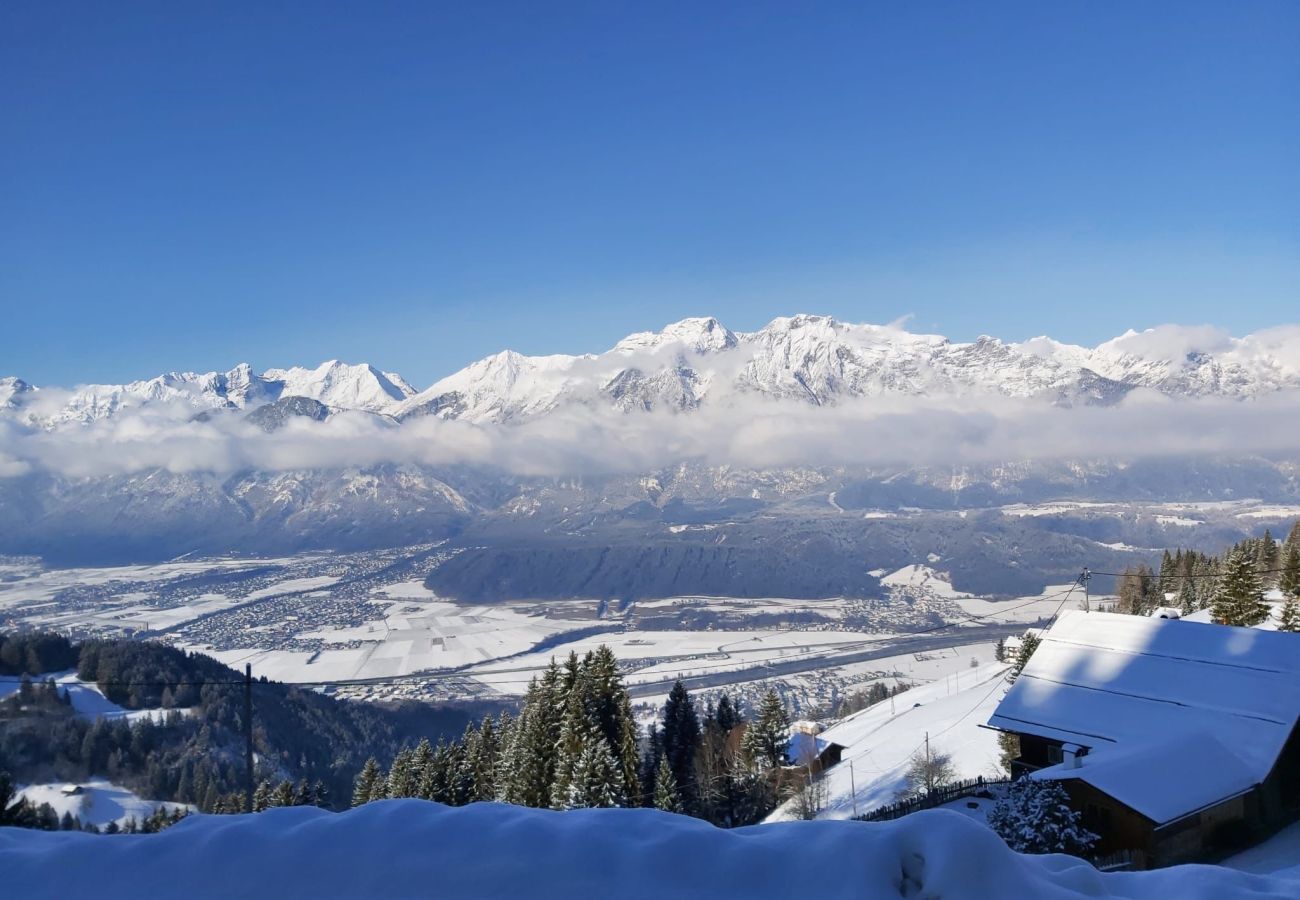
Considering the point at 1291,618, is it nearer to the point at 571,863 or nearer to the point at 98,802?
the point at 571,863

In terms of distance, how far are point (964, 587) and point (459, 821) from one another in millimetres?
191109

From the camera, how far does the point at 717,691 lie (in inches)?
3295

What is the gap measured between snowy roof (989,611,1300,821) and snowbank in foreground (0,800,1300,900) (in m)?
13.3

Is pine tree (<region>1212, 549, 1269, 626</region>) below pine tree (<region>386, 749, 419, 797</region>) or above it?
above

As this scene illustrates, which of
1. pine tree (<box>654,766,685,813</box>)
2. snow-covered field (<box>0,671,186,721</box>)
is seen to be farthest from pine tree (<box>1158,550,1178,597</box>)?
snow-covered field (<box>0,671,186,721</box>)

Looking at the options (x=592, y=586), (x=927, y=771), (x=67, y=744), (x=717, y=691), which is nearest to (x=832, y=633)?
(x=717, y=691)

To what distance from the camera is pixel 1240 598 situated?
35.1 m

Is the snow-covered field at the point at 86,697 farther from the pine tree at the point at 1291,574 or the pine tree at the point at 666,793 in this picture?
the pine tree at the point at 1291,574

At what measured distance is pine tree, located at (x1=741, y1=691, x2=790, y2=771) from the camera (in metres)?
35.7

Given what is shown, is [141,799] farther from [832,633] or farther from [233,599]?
[233,599]

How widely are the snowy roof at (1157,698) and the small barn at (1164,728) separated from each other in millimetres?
35

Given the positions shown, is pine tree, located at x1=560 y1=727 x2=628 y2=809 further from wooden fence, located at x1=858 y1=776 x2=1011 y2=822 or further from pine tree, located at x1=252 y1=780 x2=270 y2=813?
pine tree, located at x1=252 y1=780 x2=270 y2=813

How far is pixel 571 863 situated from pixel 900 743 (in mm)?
37481

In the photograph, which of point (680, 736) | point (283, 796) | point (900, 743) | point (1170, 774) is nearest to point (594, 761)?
point (283, 796)
